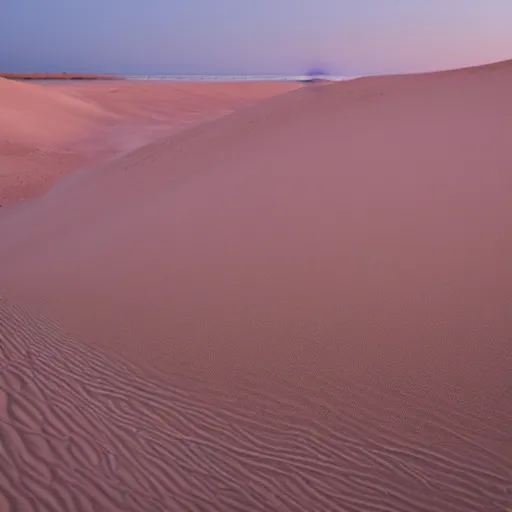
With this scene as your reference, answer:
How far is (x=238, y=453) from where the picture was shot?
3740 millimetres

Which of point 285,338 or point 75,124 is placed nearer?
point 285,338

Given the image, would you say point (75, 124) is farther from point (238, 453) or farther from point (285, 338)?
point (238, 453)

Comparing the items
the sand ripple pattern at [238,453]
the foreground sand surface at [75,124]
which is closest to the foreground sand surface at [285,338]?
the sand ripple pattern at [238,453]

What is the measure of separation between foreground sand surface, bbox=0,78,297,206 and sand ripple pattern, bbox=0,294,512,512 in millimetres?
9645

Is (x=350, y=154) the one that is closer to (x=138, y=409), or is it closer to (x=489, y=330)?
(x=489, y=330)

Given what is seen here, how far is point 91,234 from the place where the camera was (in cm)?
833

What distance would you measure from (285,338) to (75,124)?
917 inches

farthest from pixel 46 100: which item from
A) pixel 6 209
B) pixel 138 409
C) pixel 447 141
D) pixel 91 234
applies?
pixel 138 409

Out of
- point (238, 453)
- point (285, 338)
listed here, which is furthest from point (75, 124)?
point (238, 453)

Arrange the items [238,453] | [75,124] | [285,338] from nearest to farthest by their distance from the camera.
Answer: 1. [238,453]
2. [285,338]
3. [75,124]

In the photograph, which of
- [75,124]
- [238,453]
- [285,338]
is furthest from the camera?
[75,124]

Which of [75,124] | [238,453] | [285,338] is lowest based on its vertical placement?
[238,453]

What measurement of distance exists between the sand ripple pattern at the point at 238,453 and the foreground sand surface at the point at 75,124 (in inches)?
380

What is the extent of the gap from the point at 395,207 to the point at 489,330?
2458mm
